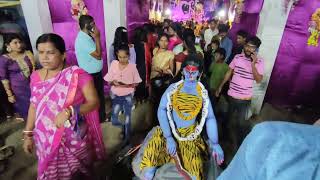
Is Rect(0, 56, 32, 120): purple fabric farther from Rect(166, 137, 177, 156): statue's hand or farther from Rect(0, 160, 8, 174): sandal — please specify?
Rect(166, 137, 177, 156): statue's hand

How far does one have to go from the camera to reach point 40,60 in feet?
5.10

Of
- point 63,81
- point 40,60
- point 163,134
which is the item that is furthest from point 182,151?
point 40,60

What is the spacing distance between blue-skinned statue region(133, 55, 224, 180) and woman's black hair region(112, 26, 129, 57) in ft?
1.32

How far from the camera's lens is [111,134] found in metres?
2.04

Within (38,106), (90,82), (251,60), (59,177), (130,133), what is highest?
(251,60)

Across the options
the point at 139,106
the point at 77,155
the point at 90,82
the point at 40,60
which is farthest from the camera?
the point at 139,106

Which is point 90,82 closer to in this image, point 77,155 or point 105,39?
point 105,39

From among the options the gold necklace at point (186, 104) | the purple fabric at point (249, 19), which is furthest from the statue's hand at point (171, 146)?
the purple fabric at point (249, 19)

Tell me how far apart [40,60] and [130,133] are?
85cm

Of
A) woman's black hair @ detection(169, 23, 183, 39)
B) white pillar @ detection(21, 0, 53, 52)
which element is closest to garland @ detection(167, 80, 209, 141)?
woman's black hair @ detection(169, 23, 183, 39)

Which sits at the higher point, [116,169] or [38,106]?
[38,106]

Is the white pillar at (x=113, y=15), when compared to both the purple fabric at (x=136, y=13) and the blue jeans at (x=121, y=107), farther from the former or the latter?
the blue jeans at (x=121, y=107)

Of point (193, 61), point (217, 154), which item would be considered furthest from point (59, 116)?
point (217, 154)

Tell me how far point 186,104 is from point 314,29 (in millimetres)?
878
